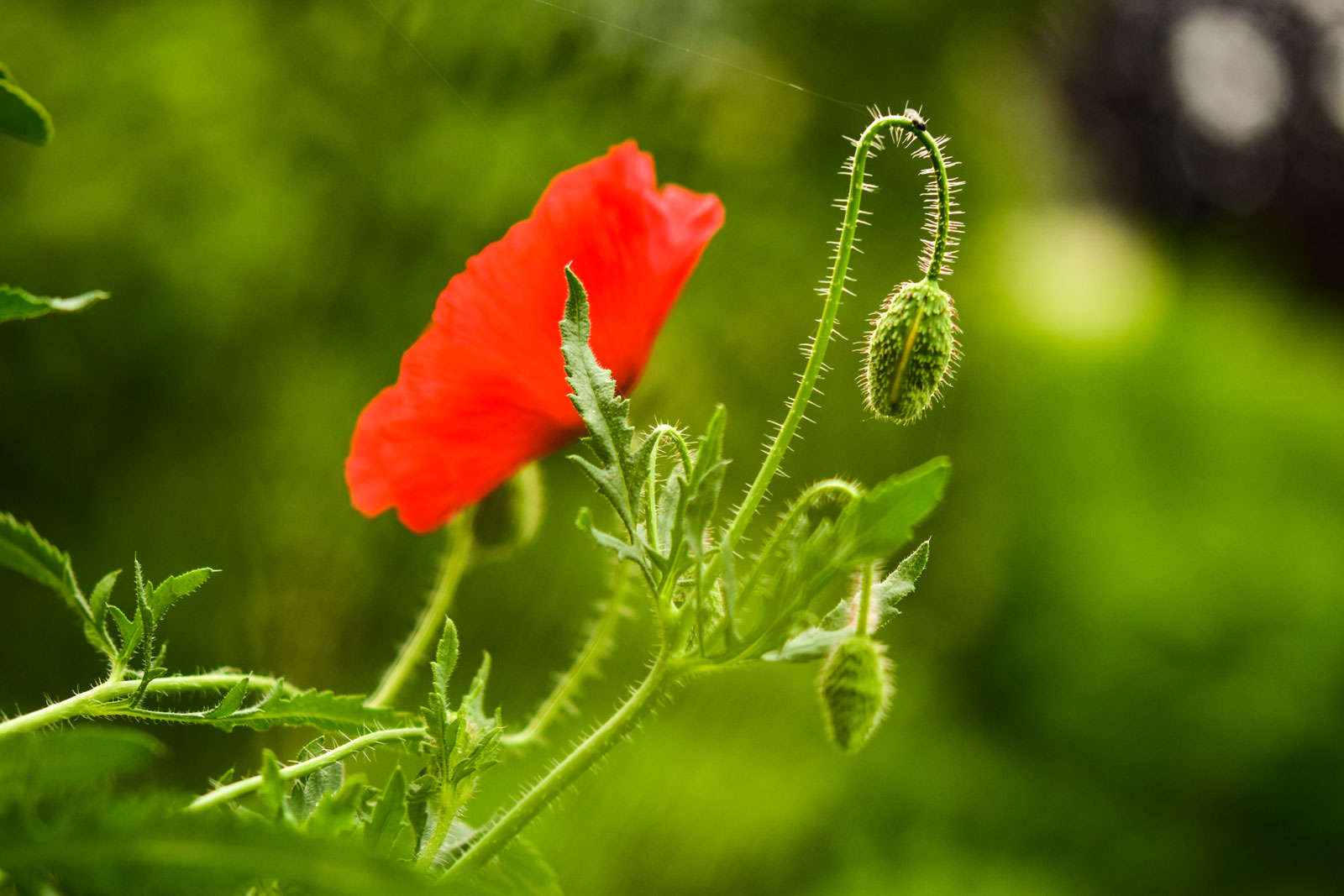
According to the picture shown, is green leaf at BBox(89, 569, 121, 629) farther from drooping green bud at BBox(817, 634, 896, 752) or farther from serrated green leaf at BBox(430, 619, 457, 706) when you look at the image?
drooping green bud at BBox(817, 634, 896, 752)

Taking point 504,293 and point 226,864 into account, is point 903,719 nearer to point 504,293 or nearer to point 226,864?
point 504,293

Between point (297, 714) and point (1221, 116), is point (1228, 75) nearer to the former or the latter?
point (1221, 116)

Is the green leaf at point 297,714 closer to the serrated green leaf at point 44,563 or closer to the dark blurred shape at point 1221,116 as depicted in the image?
the serrated green leaf at point 44,563

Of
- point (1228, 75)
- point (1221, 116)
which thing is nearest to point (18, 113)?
point (1221, 116)

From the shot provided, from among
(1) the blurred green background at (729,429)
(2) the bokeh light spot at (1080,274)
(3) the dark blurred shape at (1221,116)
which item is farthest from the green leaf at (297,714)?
(3) the dark blurred shape at (1221,116)

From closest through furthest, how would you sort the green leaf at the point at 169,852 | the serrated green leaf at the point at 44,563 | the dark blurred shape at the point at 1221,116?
the green leaf at the point at 169,852
the serrated green leaf at the point at 44,563
the dark blurred shape at the point at 1221,116

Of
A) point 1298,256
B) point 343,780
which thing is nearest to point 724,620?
point 343,780

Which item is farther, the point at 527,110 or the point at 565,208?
the point at 527,110
